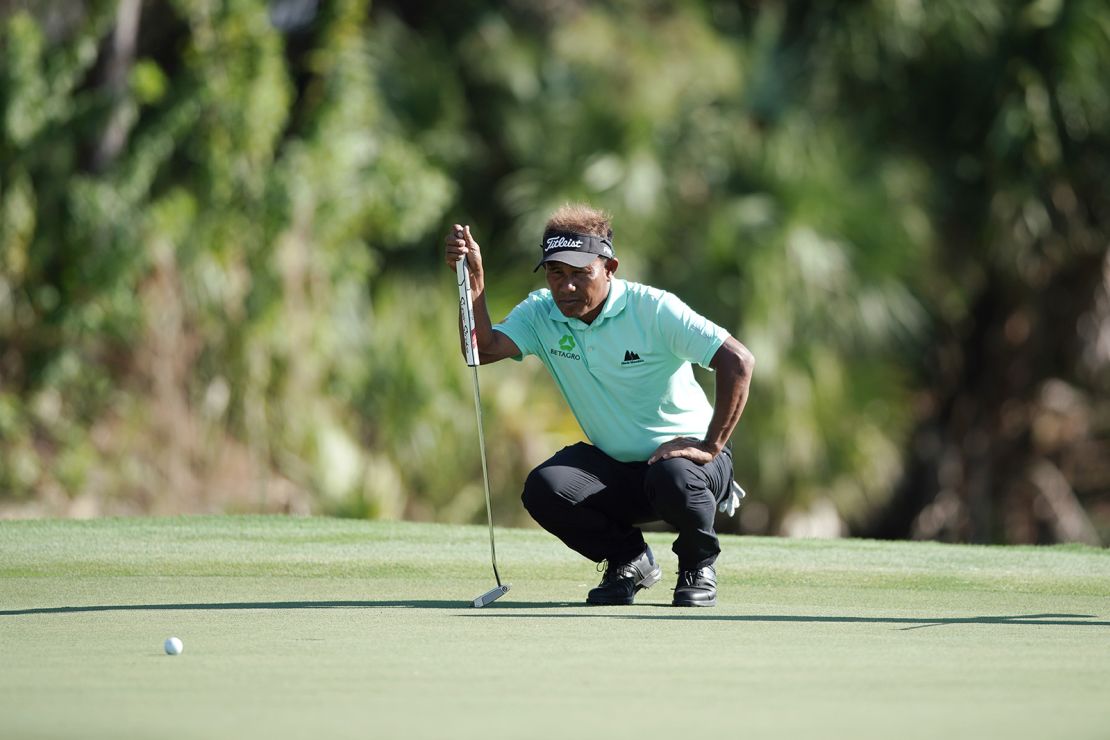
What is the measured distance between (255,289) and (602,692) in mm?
12699

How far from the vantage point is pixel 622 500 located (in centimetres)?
697

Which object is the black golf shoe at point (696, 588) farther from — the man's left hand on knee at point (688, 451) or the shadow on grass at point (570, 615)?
the man's left hand on knee at point (688, 451)

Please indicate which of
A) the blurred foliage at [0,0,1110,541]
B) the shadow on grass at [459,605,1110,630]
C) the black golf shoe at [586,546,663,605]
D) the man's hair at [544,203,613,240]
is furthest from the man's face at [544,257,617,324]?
the blurred foliage at [0,0,1110,541]

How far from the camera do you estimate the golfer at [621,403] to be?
6641mm

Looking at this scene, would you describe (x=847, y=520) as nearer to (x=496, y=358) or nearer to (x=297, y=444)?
(x=297, y=444)

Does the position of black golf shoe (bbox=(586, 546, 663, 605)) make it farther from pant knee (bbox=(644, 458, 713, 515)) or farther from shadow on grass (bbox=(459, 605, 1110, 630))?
shadow on grass (bbox=(459, 605, 1110, 630))

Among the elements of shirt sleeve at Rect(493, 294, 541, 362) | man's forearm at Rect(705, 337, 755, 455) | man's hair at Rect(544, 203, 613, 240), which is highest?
man's hair at Rect(544, 203, 613, 240)

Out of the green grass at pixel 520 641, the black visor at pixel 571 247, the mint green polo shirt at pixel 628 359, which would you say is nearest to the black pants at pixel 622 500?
the mint green polo shirt at pixel 628 359

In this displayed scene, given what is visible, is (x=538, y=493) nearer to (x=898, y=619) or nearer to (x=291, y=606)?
(x=291, y=606)

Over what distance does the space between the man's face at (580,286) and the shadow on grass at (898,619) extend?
3.94ft

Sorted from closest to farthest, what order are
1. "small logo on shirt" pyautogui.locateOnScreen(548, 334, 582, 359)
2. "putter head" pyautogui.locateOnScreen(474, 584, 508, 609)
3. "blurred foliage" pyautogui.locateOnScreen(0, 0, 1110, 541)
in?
"putter head" pyautogui.locateOnScreen(474, 584, 508, 609) < "small logo on shirt" pyautogui.locateOnScreen(548, 334, 582, 359) < "blurred foliage" pyautogui.locateOnScreen(0, 0, 1110, 541)

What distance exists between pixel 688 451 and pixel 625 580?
56 cm

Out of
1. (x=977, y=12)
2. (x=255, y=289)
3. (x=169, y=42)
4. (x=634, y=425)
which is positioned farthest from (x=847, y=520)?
(x=634, y=425)

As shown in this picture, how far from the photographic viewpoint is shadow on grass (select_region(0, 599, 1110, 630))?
19.7 feet
